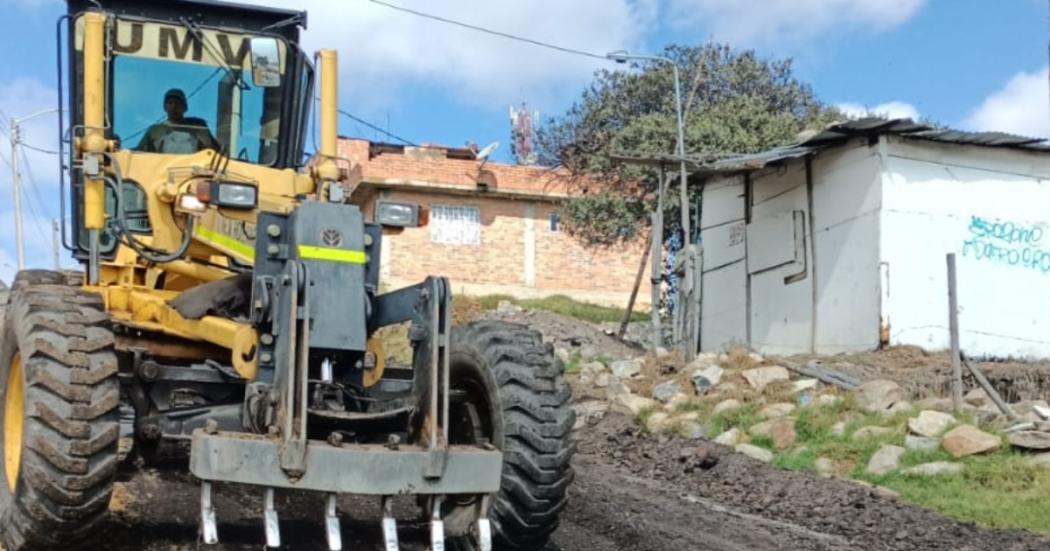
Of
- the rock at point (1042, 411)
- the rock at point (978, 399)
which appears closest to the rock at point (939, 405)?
the rock at point (978, 399)

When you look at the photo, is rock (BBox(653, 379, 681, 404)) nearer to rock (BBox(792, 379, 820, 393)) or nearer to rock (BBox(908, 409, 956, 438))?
rock (BBox(792, 379, 820, 393))

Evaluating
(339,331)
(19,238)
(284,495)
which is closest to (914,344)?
(284,495)

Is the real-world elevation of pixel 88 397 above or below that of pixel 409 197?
below

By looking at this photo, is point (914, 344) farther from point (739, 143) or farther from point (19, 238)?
point (19, 238)

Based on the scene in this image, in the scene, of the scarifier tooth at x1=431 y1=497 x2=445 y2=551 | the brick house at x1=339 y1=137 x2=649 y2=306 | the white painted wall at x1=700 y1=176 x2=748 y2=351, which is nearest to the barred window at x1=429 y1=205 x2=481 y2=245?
the brick house at x1=339 y1=137 x2=649 y2=306

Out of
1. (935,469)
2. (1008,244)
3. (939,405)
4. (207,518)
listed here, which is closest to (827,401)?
(939,405)

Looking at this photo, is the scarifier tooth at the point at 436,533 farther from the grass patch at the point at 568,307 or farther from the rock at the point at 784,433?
the grass patch at the point at 568,307

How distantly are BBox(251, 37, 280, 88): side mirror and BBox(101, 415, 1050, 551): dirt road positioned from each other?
2.82m

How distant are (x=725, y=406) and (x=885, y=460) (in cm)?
265

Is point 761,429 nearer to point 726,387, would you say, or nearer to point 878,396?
point 878,396

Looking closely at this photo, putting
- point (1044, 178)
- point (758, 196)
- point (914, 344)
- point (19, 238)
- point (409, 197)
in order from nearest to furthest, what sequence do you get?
point (914, 344), point (1044, 178), point (758, 196), point (409, 197), point (19, 238)

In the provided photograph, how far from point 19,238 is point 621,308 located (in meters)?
22.0

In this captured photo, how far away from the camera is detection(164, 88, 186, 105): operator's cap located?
824 cm

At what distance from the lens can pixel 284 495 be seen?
25.9ft
